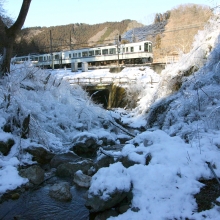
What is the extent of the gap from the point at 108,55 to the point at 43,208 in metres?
30.9

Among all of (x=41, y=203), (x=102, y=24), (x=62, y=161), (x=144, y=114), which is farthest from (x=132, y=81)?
(x=102, y=24)

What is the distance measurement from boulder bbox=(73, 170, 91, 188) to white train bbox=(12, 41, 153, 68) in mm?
24342

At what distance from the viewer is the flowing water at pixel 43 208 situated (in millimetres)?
4773

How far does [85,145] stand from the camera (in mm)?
8891

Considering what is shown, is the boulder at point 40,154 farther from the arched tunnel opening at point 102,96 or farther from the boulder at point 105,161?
the arched tunnel opening at point 102,96

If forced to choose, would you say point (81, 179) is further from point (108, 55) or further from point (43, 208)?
point (108, 55)

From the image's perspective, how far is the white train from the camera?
3206 centimetres

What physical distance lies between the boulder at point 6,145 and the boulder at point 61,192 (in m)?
2.34

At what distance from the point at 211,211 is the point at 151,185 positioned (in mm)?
1012

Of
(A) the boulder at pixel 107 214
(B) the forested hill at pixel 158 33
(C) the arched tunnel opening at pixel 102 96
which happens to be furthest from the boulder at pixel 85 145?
(B) the forested hill at pixel 158 33

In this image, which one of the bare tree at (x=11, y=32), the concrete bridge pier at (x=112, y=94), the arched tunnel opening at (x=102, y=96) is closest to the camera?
the bare tree at (x=11, y=32)

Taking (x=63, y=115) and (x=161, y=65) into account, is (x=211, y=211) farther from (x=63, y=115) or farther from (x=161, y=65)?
(x=161, y=65)

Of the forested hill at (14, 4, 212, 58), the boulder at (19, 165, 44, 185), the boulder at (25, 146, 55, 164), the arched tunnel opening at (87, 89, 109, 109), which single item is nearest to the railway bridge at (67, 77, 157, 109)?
the arched tunnel opening at (87, 89, 109, 109)

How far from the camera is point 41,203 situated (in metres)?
5.30
